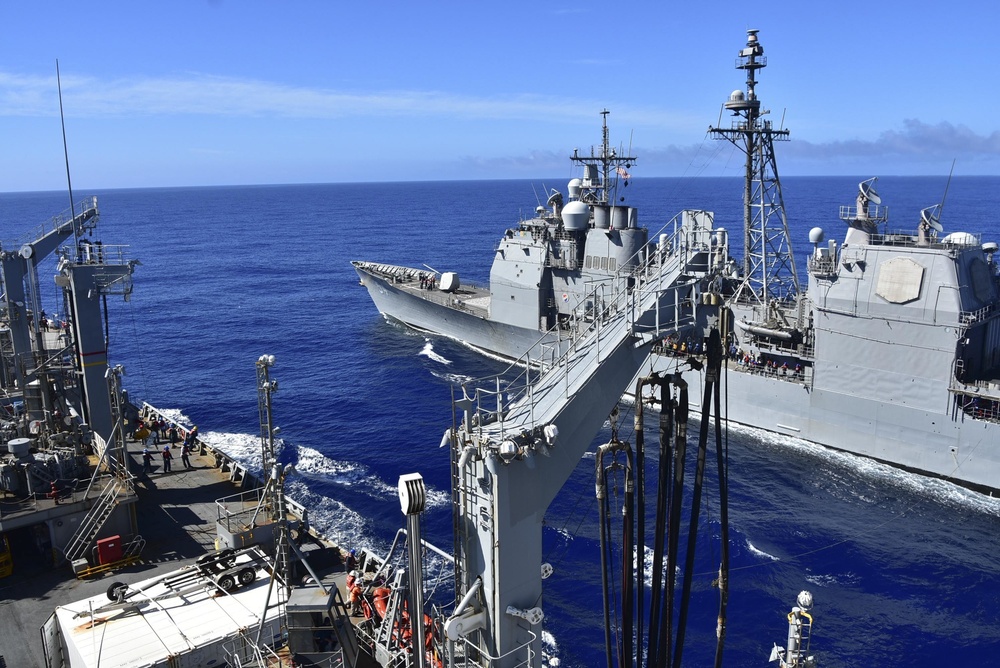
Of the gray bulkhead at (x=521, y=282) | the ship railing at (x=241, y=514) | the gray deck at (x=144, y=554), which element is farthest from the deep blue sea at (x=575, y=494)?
the ship railing at (x=241, y=514)

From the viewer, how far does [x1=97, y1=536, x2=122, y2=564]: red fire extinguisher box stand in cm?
2366

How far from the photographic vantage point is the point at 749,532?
1254 inches

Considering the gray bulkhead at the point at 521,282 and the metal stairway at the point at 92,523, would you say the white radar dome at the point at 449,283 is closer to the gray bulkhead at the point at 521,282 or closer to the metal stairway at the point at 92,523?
the gray bulkhead at the point at 521,282

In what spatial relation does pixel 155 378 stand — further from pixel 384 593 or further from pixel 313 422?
pixel 384 593

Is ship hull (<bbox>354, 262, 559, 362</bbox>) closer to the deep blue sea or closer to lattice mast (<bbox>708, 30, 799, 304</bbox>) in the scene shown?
the deep blue sea

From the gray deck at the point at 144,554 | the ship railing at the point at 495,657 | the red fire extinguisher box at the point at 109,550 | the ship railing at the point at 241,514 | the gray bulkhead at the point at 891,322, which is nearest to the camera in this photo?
the ship railing at the point at 495,657

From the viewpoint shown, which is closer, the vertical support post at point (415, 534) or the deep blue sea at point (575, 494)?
the vertical support post at point (415, 534)

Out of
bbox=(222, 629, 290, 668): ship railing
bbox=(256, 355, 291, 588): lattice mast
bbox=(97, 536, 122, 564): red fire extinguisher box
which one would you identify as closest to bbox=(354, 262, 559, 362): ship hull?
bbox=(97, 536, 122, 564): red fire extinguisher box

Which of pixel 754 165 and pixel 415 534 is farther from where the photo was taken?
pixel 754 165

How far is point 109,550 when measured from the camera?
2373 centimetres

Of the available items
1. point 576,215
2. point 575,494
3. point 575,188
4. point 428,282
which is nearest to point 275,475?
point 575,494

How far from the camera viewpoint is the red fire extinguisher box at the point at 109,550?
23.7 meters

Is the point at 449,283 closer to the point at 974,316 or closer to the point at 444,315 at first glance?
the point at 444,315

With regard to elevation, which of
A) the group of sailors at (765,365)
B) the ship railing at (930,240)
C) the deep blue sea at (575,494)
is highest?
the ship railing at (930,240)
